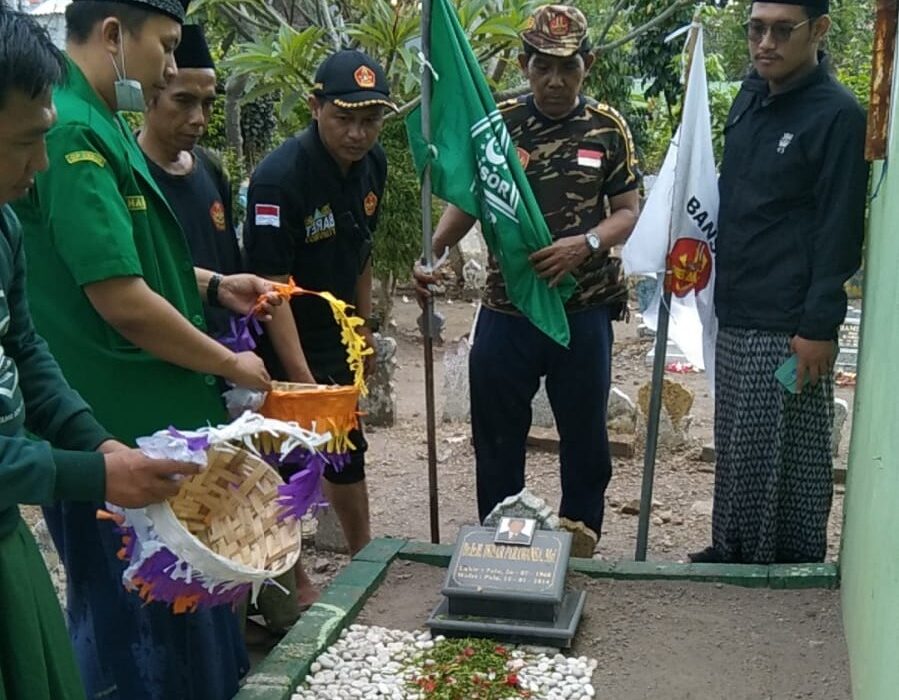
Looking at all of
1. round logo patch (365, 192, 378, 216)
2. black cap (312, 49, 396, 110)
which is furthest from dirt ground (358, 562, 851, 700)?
black cap (312, 49, 396, 110)

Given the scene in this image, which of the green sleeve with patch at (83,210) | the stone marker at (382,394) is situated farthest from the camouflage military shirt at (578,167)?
the stone marker at (382,394)

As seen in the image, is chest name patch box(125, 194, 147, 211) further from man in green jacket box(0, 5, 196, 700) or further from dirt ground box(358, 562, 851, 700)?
dirt ground box(358, 562, 851, 700)

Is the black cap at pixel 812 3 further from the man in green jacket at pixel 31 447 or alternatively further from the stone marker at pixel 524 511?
the man in green jacket at pixel 31 447

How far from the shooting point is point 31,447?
1.66 metres

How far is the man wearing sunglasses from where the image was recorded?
10.4ft

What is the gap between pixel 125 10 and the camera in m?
2.31

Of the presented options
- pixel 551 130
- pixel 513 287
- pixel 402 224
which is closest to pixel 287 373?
pixel 513 287

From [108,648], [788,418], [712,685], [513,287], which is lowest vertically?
[712,685]

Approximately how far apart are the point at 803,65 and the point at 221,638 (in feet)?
8.33

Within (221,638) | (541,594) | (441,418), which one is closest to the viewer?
(221,638)

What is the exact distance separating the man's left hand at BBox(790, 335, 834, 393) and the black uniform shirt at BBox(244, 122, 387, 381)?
158 centimetres

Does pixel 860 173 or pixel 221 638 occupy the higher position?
pixel 860 173

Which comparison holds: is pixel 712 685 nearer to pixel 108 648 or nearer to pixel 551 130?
pixel 108 648

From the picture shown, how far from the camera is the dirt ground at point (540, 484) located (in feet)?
15.6
